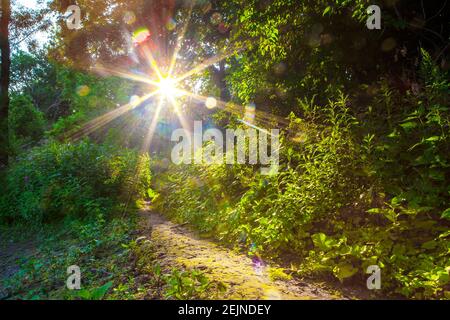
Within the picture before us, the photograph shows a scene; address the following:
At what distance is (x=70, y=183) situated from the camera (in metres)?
10.4

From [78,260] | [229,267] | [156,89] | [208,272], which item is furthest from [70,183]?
[156,89]

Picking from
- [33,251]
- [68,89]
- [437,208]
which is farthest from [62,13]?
[68,89]

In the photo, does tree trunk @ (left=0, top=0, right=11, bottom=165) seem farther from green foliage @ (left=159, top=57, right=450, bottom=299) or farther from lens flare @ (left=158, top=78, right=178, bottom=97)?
green foliage @ (left=159, top=57, right=450, bottom=299)

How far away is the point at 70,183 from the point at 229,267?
7.61 m

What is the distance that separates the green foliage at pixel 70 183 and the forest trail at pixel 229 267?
4.03 m

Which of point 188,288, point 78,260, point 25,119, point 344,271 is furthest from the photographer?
point 25,119

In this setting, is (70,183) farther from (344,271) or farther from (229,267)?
(344,271)

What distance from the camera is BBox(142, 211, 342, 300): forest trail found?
3.56 m

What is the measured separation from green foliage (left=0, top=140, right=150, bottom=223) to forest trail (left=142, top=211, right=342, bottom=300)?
4.03m

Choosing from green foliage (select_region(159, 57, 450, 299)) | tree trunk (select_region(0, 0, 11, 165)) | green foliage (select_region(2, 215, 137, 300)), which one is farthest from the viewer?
tree trunk (select_region(0, 0, 11, 165))

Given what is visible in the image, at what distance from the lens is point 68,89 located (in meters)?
36.9

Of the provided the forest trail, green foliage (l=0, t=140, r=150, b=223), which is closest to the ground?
the forest trail

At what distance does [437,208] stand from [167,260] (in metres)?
3.52

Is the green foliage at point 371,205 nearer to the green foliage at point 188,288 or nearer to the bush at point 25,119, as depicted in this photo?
the green foliage at point 188,288
